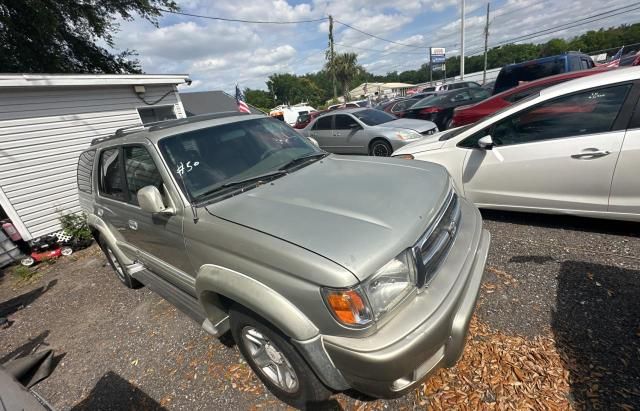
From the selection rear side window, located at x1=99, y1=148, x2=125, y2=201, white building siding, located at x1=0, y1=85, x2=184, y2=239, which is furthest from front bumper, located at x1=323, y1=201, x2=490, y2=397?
white building siding, located at x1=0, y1=85, x2=184, y2=239

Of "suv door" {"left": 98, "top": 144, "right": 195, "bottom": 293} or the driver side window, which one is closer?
"suv door" {"left": 98, "top": 144, "right": 195, "bottom": 293}

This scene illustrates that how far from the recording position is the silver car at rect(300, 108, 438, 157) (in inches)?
291

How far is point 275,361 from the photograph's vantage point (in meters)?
1.96

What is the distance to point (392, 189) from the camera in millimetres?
1975

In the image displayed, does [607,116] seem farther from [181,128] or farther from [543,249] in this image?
[181,128]

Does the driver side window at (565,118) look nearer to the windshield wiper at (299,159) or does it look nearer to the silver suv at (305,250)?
the silver suv at (305,250)

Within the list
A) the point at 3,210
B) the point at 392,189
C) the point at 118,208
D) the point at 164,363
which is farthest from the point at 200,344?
the point at 3,210

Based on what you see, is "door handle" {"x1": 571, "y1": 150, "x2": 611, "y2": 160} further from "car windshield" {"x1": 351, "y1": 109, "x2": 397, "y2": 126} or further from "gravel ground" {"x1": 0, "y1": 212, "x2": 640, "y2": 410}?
"car windshield" {"x1": 351, "y1": 109, "x2": 397, "y2": 126}

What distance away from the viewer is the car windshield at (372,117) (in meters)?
8.27

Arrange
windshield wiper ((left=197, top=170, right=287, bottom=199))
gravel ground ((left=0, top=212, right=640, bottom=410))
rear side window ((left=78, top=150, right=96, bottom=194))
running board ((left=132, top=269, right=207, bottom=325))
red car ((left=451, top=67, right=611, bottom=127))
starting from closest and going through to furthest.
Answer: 1. gravel ground ((left=0, top=212, right=640, bottom=410))
2. windshield wiper ((left=197, top=170, right=287, bottom=199))
3. running board ((left=132, top=269, right=207, bottom=325))
4. rear side window ((left=78, top=150, right=96, bottom=194))
5. red car ((left=451, top=67, right=611, bottom=127))

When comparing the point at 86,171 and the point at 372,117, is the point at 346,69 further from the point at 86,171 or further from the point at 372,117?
the point at 86,171

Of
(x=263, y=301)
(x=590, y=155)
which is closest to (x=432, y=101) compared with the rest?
(x=590, y=155)

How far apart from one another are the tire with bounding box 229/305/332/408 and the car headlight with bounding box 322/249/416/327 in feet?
1.55

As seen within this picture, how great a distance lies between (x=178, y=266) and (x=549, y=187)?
3.70 metres
